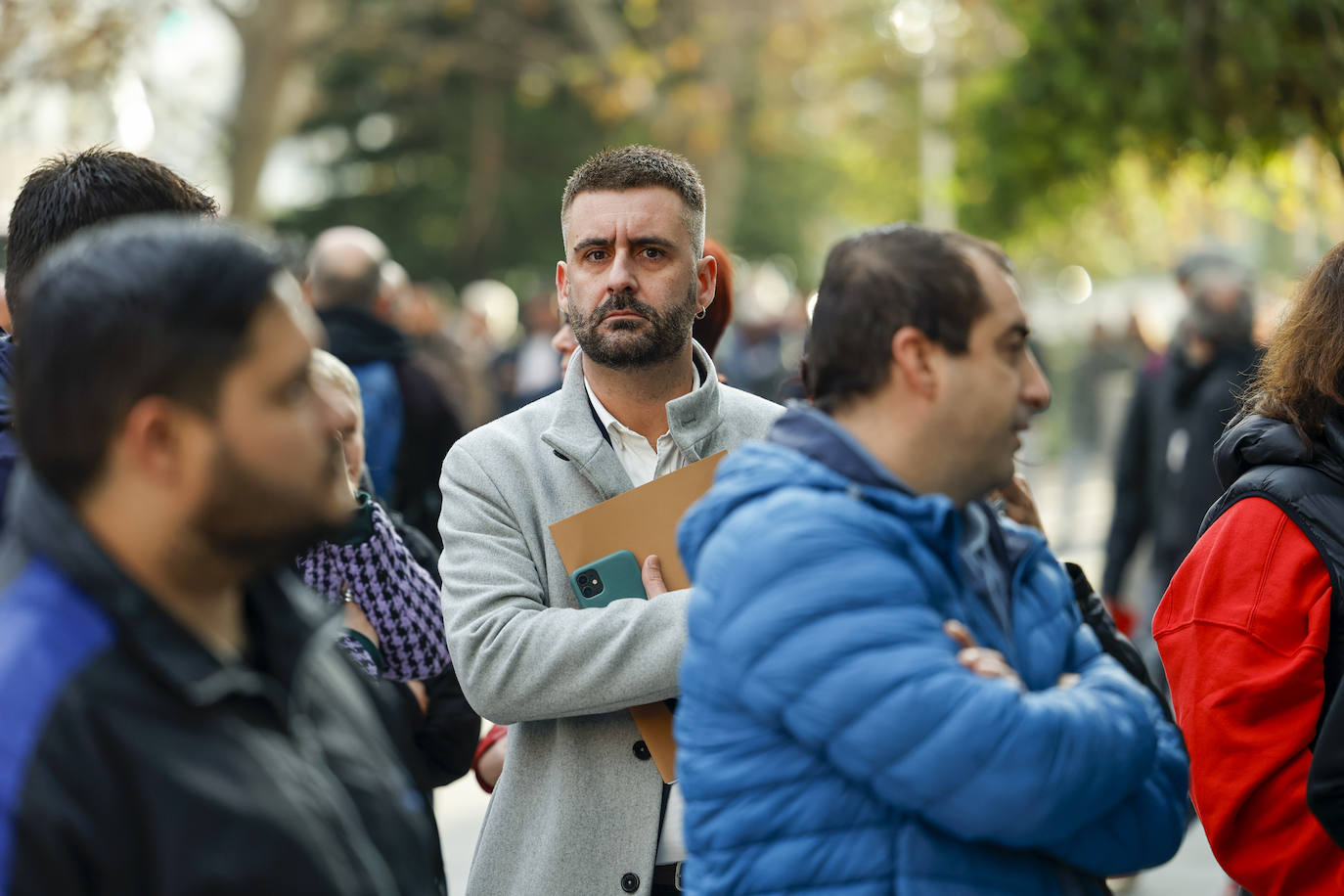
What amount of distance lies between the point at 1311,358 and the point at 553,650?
5.03 ft

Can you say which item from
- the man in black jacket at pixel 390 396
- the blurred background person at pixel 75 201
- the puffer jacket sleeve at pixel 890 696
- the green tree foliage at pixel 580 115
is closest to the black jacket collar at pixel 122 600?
the puffer jacket sleeve at pixel 890 696

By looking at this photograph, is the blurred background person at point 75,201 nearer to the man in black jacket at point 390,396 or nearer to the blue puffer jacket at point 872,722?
the blue puffer jacket at point 872,722

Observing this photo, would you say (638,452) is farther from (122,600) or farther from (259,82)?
(259,82)

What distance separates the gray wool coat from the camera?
102 inches

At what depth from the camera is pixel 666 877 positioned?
2.70 meters

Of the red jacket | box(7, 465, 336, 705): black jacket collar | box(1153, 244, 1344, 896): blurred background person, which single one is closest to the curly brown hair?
box(1153, 244, 1344, 896): blurred background person

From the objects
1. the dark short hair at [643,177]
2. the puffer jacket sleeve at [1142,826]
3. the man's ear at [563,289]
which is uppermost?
the dark short hair at [643,177]

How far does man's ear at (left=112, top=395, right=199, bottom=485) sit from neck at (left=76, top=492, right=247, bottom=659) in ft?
0.14

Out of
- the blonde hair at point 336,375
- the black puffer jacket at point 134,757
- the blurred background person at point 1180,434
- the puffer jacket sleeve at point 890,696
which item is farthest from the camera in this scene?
the blurred background person at point 1180,434

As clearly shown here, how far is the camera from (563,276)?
3145 millimetres

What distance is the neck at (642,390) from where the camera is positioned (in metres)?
2.97

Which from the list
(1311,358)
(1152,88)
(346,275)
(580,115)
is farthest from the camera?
(580,115)

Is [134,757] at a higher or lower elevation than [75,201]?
lower

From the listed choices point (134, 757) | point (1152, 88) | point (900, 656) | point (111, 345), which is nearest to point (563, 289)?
point (900, 656)
